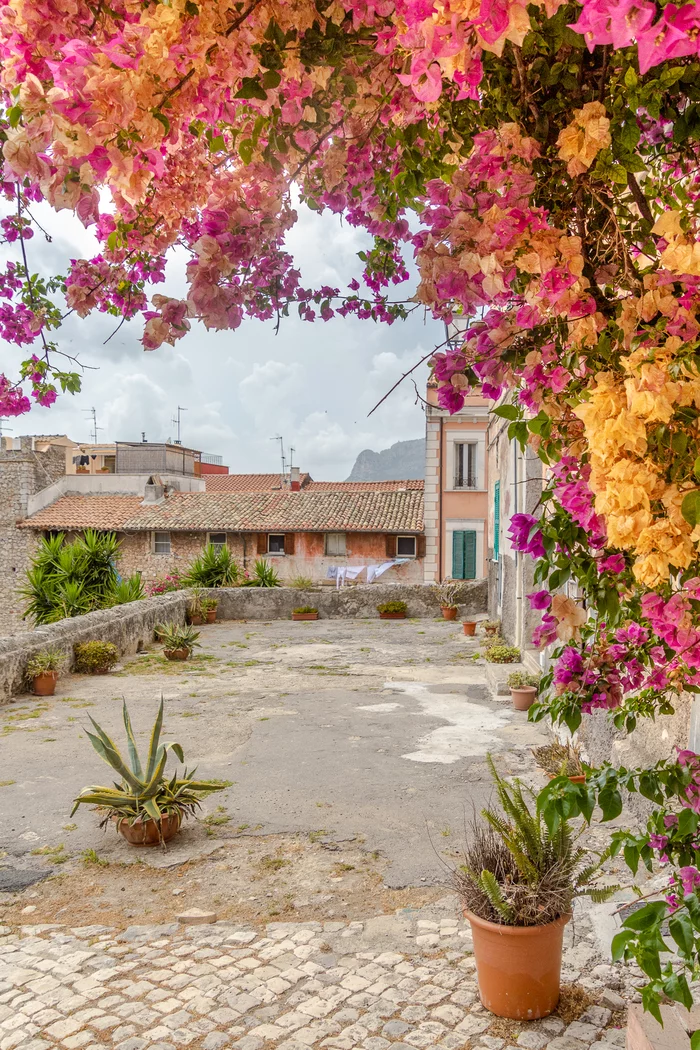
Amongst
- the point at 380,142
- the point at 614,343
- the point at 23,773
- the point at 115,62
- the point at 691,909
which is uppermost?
the point at 380,142

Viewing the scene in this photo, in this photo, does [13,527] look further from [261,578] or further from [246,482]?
[261,578]

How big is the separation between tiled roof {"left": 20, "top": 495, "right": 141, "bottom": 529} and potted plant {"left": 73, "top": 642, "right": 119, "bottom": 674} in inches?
656

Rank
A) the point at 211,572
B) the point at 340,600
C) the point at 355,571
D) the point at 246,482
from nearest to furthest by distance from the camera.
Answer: the point at 340,600
the point at 211,572
the point at 355,571
the point at 246,482

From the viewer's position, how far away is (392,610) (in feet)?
62.1

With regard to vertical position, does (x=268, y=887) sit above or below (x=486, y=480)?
below

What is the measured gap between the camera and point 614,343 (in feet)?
5.01

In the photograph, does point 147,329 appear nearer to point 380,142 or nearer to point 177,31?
point 177,31

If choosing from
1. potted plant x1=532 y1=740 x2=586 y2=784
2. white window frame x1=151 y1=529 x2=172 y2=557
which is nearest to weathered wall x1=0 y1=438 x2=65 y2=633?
white window frame x1=151 y1=529 x2=172 y2=557

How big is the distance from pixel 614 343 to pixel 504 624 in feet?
39.5

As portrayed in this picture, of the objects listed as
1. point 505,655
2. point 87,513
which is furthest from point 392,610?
point 87,513

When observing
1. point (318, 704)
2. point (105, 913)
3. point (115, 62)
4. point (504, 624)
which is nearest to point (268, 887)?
point (105, 913)

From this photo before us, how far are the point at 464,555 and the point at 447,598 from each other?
14.3 ft

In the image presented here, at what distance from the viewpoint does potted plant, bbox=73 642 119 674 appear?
11.6 meters

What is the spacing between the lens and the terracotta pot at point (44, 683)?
1016cm
